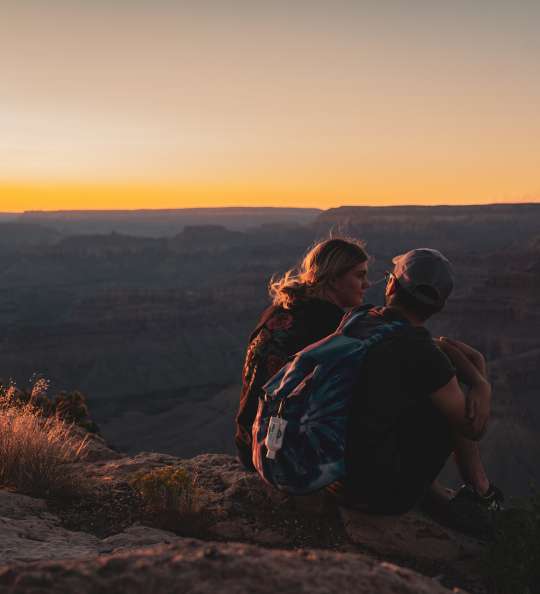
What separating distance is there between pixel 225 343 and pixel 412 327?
281 feet

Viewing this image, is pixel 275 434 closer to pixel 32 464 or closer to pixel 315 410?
pixel 315 410

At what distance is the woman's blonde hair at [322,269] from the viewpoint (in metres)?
3.66

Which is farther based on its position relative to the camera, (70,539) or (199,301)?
(199,301)

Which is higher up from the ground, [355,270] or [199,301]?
[355,270]

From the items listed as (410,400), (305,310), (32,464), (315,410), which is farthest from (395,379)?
(32,464)

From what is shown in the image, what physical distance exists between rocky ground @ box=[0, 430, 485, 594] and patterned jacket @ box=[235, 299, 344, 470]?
0.67m

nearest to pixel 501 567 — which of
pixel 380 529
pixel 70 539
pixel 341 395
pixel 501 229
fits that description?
pixel 380 529

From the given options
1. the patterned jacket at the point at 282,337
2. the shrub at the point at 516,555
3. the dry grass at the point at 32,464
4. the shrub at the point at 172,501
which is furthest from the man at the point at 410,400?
the dry grass at the point at 32,464

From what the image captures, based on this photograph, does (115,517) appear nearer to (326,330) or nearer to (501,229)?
(326,330)

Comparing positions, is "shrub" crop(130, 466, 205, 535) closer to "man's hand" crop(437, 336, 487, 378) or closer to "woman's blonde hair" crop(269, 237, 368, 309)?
"woman's blonde hair" crop(269, 237, 368, 309)

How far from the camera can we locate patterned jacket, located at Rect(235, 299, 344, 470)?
3570 millimetres

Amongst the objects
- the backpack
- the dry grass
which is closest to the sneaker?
the backpack

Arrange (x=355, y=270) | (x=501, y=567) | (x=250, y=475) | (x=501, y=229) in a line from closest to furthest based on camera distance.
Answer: (x=501, y=567) < (x=355, y=270) < (x=250, y=475) < (x=501, y=229)

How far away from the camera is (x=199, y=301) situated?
311 feet
